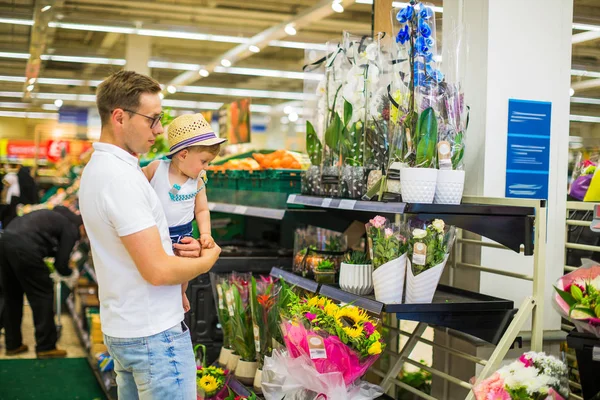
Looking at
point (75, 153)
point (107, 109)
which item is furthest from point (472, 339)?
point (75, 153)

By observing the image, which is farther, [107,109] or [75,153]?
[75,153]

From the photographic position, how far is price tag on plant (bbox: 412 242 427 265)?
265 cm

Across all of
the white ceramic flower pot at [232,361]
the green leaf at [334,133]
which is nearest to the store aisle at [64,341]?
the white ceramic flower pot at [232,361]

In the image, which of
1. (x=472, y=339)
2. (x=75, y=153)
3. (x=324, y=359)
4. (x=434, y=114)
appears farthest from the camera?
(x=75, y=153)

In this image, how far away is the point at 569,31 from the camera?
3529 mm

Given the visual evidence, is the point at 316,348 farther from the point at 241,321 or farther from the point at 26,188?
the point at 26,188

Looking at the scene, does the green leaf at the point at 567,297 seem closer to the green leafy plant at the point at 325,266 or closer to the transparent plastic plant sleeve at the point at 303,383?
the transparent plastic plant sleeve at the point at 303,383

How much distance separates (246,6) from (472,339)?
24.3 feet

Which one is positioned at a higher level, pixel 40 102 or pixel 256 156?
pixel 40 102

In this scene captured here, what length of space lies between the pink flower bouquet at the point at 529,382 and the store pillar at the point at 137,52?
32.7ft

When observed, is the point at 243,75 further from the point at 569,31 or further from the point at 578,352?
the point at 578,352

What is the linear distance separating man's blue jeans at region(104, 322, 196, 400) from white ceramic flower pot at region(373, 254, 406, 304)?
80 cm

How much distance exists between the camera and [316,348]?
2.63 metres

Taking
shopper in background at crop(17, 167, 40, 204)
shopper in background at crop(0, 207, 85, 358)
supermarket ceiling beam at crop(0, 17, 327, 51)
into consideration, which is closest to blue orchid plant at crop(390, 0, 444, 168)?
shopper in background at crop(0, 207, 85, 358)
